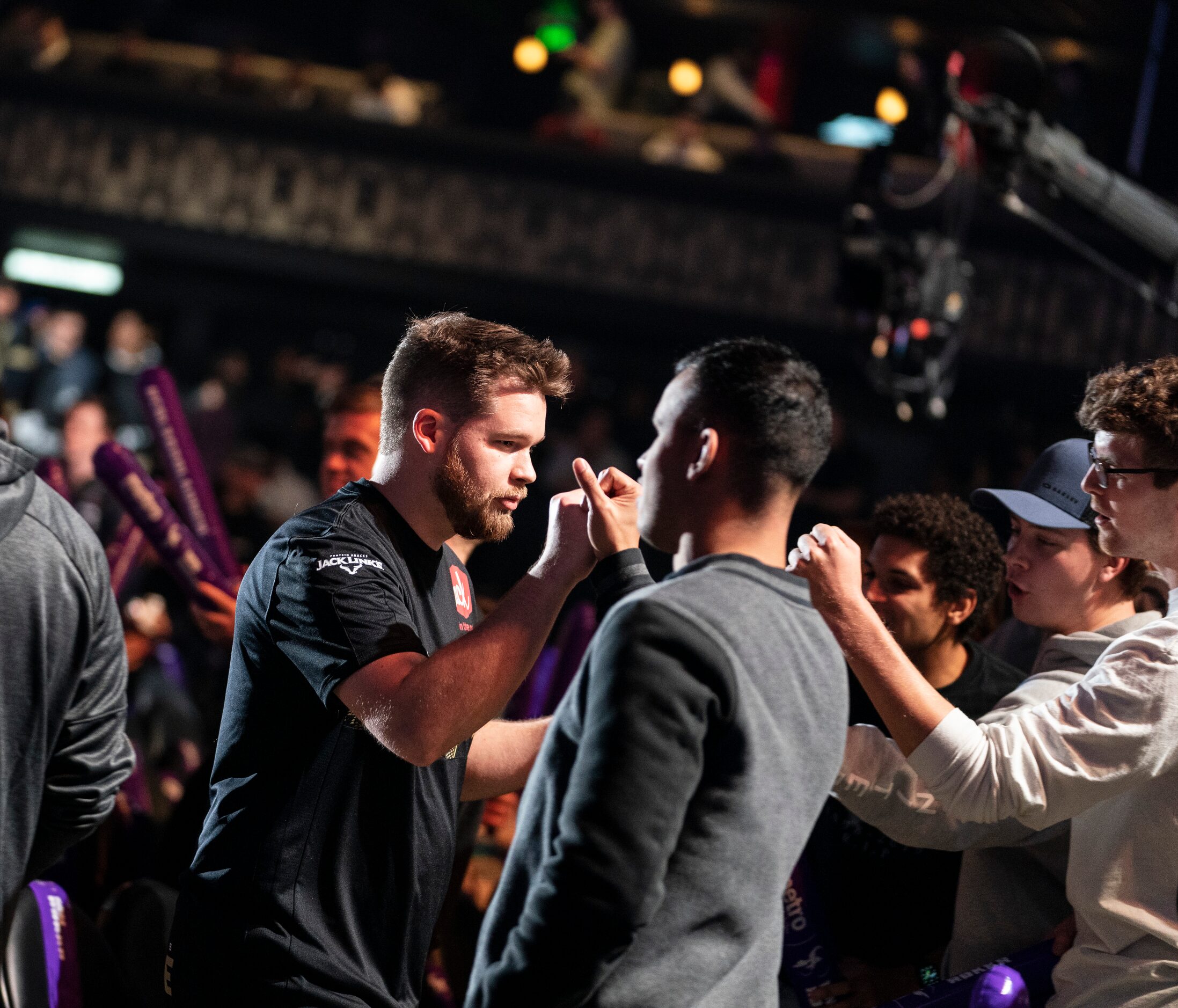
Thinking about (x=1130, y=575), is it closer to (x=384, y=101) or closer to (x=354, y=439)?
(x=354, y=439)

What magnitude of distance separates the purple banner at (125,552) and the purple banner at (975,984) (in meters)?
2.22

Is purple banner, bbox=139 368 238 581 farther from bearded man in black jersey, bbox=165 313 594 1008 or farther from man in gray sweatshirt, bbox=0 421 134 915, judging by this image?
bearded man in black jersey, bbox=165 313 594 1008

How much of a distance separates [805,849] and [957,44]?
7.82 meters

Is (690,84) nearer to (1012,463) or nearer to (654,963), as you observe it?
(1012,463)

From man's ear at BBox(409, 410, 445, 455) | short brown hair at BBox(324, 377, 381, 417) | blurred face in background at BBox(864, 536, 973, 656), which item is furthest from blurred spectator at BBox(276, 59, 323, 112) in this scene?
man's ear at BBox(409, 410, 445, 455)

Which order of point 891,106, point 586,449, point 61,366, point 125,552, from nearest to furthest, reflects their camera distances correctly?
point 125,552
point 586,449
point 61,366
point 891,106

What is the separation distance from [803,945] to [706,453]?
3.50 feet

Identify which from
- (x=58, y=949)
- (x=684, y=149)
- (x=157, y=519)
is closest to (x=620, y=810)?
(x=58, y=949)

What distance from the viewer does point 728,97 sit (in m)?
8.16

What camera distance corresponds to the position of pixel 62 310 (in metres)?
8.16

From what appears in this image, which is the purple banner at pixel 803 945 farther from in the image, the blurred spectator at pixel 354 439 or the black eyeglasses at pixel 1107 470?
the blurred spectator at pixel 354 439

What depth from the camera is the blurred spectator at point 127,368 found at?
7.82 m

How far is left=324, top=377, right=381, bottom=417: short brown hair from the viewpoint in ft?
8.84

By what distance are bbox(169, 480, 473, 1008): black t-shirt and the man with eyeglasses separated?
614mm
